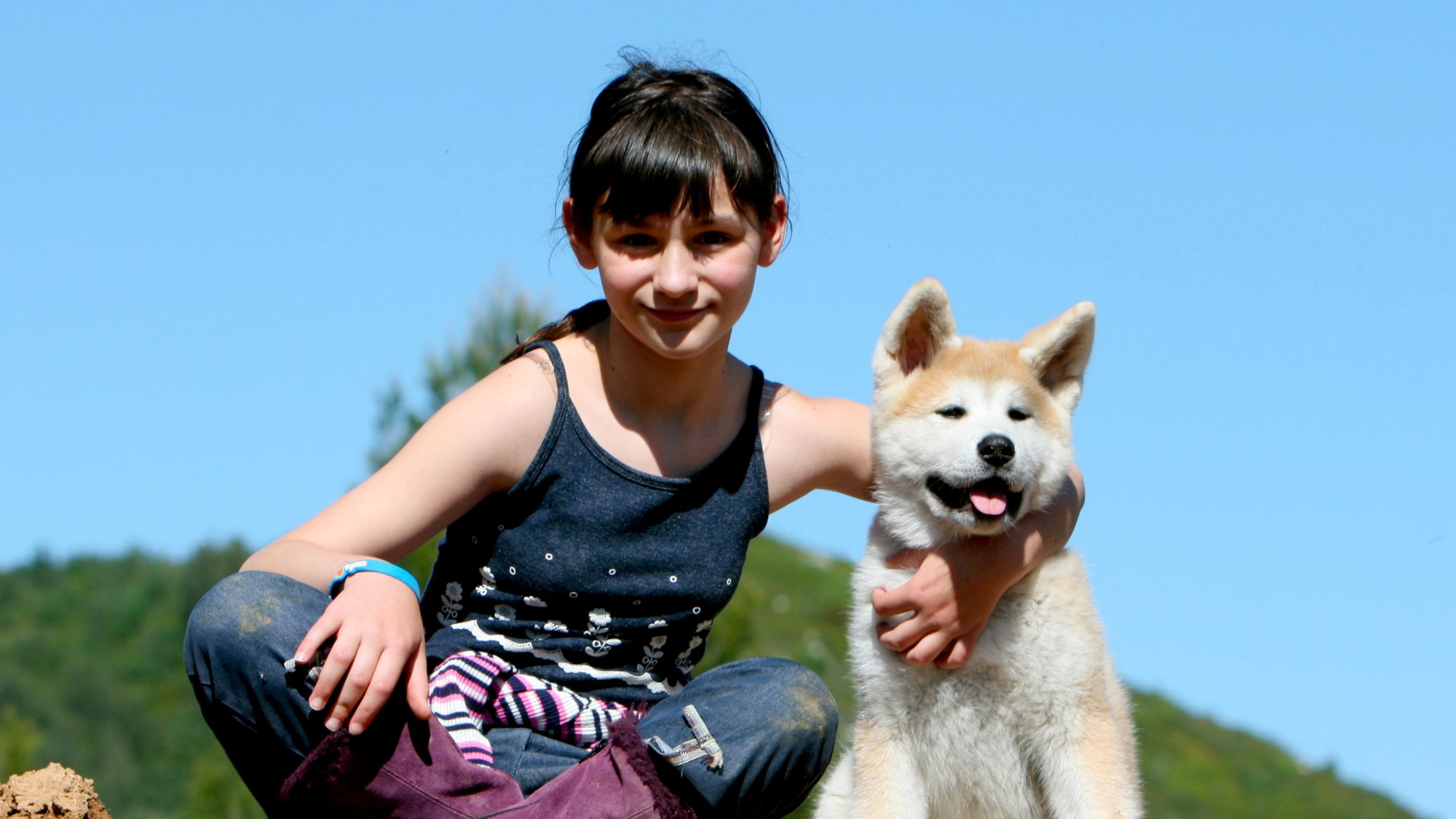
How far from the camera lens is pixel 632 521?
3738mm

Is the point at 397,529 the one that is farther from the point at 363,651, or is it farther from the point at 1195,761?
the point at 1195,761

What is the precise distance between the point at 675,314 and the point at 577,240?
1.27 feet

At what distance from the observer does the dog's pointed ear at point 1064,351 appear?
385 cm

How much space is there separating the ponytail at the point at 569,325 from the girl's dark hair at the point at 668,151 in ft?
0.05

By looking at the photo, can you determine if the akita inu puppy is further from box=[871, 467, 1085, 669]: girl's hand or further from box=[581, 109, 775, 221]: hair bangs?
box=[581, 109, 775, 221]: hair bangs

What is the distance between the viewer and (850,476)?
4.23m

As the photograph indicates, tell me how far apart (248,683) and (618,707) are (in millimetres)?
981

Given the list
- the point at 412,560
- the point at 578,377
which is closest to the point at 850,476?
the point at 578,377

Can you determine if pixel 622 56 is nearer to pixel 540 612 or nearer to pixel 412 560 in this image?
pixel 540 612

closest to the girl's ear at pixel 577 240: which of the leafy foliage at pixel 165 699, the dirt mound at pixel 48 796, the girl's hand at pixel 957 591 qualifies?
the girl's hand at pixel 957 591

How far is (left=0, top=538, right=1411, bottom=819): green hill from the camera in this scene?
28688 mm

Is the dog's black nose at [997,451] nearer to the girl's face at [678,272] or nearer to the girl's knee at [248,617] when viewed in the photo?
the girl's face at [678,272]

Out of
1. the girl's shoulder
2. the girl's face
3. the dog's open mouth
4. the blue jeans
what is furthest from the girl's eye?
the blue jeans

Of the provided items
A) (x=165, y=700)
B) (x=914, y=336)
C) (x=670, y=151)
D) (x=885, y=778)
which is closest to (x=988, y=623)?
(x=885, y=778)
